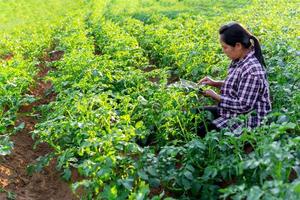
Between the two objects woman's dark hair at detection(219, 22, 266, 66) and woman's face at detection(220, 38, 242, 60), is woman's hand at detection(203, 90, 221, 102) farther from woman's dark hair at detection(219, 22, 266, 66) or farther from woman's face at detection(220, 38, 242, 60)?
woman's dark hair at detection(219, 22, 266, 66)

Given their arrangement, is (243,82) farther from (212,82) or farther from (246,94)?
(212,82)

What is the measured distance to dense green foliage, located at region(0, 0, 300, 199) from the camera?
3.47m

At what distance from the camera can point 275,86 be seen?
16.7ft

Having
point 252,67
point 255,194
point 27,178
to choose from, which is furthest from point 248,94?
point 27,178

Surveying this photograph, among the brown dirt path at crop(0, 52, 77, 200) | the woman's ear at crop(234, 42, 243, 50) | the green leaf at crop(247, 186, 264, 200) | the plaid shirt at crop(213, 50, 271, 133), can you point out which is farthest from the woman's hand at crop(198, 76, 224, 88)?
the green leaf at crop(247, 186, 264, 200)

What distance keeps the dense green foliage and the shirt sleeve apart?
0.27 m

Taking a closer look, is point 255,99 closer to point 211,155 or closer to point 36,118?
point 211,155

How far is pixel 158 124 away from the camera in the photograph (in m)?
4.86

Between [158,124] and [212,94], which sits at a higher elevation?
[212,94]

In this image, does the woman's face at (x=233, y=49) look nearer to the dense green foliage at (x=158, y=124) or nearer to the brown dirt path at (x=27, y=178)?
the dense green foliage at (x=158, y=124)

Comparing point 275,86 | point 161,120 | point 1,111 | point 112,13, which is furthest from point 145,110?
point 112,13

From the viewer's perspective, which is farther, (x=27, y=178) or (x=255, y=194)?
(x=27, y=178)

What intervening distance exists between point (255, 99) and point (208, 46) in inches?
123

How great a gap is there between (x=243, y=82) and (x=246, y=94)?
13 centimetres
